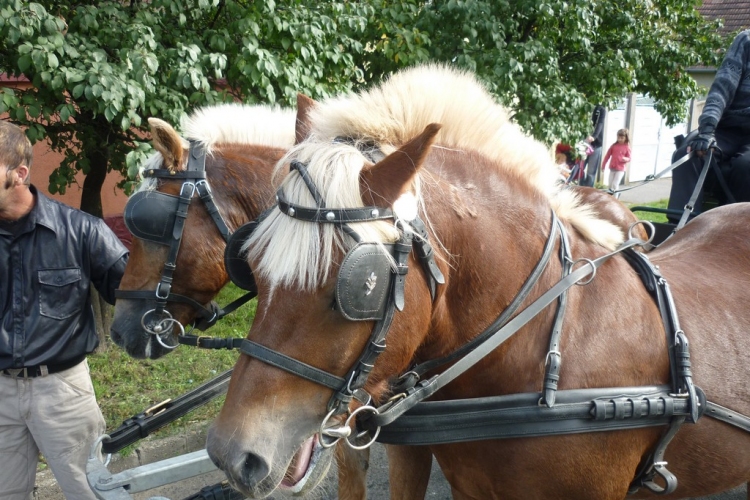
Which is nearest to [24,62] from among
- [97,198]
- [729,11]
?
[97,198]

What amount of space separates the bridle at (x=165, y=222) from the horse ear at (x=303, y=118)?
563 millimetres

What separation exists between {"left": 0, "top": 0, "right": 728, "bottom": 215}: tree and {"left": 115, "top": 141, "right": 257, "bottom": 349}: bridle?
1.15 meters

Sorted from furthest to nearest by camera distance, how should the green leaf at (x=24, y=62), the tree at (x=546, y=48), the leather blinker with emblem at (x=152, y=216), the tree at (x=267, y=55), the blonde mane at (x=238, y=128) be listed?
the tree at (x=546, y=48), the tree at (x=267, y=55), the green leaf at (x=24, y=62), the blonde mane at (x=238, y=128), the leather blinker with emblem at (x=152, y=216)

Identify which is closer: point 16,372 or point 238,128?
point 16,372

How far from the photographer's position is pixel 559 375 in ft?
5.65

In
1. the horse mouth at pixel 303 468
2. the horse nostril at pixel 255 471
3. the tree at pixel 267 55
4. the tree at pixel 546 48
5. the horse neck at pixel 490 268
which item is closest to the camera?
the horse nostril at pixel 255 471

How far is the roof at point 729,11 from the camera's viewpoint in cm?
1730

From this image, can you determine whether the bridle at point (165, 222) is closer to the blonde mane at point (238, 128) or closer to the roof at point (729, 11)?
the blonde mane at point (238, 128)

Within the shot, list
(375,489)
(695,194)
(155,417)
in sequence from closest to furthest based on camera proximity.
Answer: (155,417) → (695,194) → (375,489)

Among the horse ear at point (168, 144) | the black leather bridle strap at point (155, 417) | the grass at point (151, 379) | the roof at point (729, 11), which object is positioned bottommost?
the grass at point (151, 379)

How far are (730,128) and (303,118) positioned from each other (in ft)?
10.2

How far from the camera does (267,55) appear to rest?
12.4ft

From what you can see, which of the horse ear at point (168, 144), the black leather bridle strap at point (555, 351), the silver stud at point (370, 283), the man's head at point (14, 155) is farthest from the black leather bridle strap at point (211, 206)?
the black leather bridle strap at point (555, 351)

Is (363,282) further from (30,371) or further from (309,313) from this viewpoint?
(30,371)
